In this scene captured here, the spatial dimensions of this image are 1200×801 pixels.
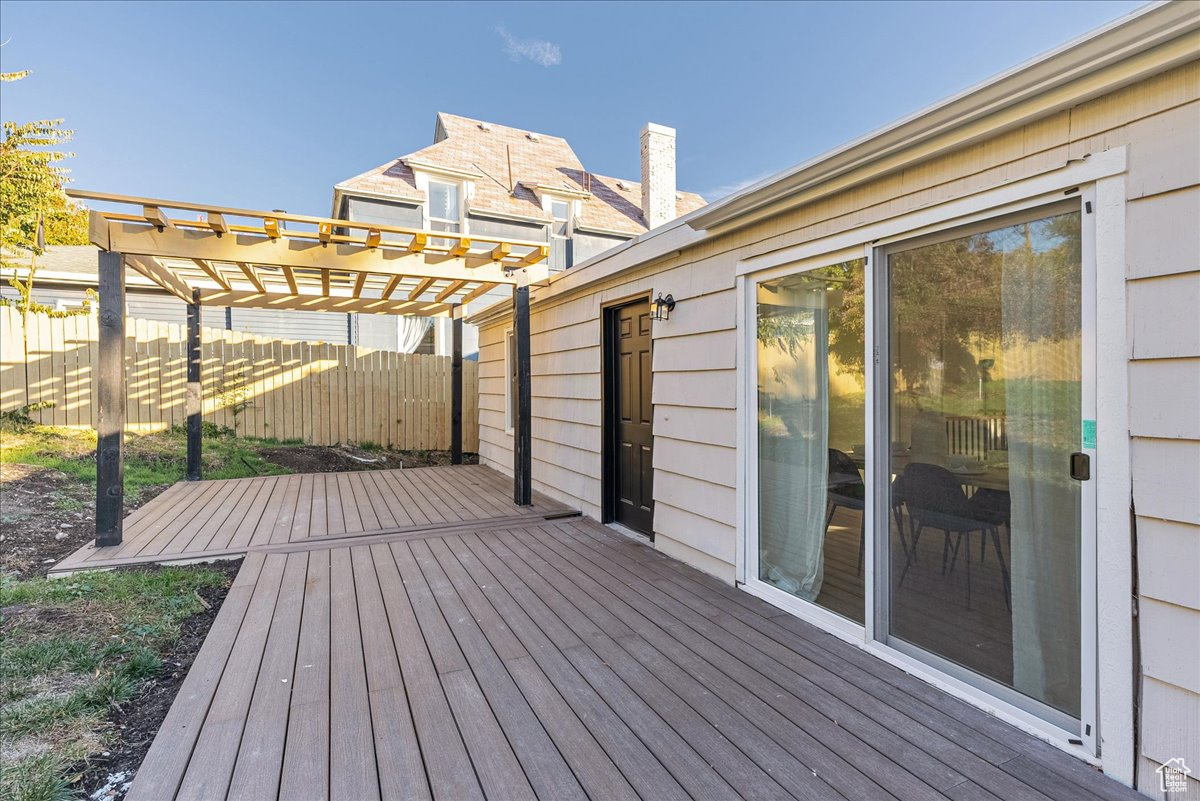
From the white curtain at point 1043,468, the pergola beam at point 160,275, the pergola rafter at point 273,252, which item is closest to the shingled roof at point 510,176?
the pergola beam at point 160,275

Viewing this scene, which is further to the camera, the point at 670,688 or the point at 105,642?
the point at 105,642

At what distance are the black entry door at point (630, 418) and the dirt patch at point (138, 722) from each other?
111 inches

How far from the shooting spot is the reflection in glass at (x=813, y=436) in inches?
96.5

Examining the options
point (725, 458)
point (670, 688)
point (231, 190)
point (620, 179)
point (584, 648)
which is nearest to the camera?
point (670, 688)

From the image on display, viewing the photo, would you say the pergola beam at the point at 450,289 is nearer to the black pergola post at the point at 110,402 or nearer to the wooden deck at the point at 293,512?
the wooden deck at the point at 293,512

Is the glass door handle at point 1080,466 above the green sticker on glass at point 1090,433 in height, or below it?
below

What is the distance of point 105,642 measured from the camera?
2.55 metres

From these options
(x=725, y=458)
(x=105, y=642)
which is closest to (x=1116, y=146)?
(x=725, y=458)

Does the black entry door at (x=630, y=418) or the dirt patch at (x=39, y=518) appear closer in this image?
the dirt patch at (x=39, y=518)

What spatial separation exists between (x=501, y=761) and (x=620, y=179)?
578 inches

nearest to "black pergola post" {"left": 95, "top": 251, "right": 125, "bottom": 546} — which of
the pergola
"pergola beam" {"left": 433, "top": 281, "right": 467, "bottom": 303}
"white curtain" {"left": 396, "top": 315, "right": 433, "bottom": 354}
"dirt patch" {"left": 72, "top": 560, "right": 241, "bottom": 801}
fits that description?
the pergola

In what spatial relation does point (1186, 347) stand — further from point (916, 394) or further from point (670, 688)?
point (670, 688)

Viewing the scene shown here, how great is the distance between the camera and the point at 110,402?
12.8 ft

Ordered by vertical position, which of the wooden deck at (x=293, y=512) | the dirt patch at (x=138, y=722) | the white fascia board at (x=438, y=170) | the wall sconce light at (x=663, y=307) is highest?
the white fascia board at (x=438, y=170)
